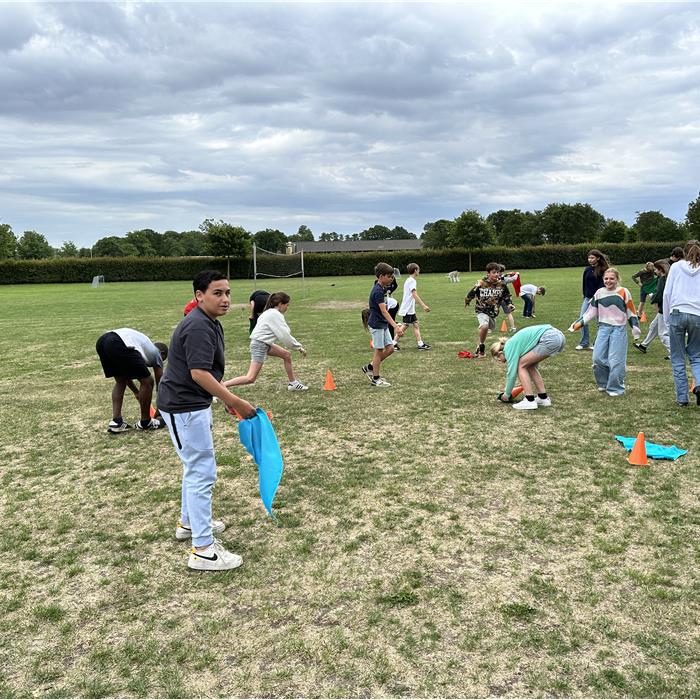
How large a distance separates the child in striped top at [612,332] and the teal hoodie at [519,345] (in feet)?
4.70

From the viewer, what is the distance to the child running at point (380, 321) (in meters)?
9.02

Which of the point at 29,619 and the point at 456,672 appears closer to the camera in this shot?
the point at 456,672

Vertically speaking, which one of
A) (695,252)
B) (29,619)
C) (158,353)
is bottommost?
(29,619)

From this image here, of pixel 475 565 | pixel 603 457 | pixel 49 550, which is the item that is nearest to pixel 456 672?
pixel 475 565

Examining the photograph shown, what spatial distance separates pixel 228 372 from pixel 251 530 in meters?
6.39

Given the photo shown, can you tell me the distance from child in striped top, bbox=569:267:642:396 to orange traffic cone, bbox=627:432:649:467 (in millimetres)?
2836

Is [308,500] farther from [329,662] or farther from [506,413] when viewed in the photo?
[506,413]

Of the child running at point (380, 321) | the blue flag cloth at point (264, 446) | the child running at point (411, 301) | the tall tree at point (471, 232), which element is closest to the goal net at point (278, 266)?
the tall tree at point (471, 232)

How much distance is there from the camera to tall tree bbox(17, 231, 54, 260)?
378 feet

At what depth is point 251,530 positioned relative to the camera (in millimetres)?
4574

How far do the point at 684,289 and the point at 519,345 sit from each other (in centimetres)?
222

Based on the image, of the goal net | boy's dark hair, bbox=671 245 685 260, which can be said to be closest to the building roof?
the goal net

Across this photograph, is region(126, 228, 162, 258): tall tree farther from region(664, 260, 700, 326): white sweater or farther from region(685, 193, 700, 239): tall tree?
region(664, 260, 700, 326): white sweater

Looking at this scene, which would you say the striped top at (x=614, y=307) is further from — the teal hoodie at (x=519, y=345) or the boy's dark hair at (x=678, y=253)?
the teal hoodie at (x=519, y=345)
